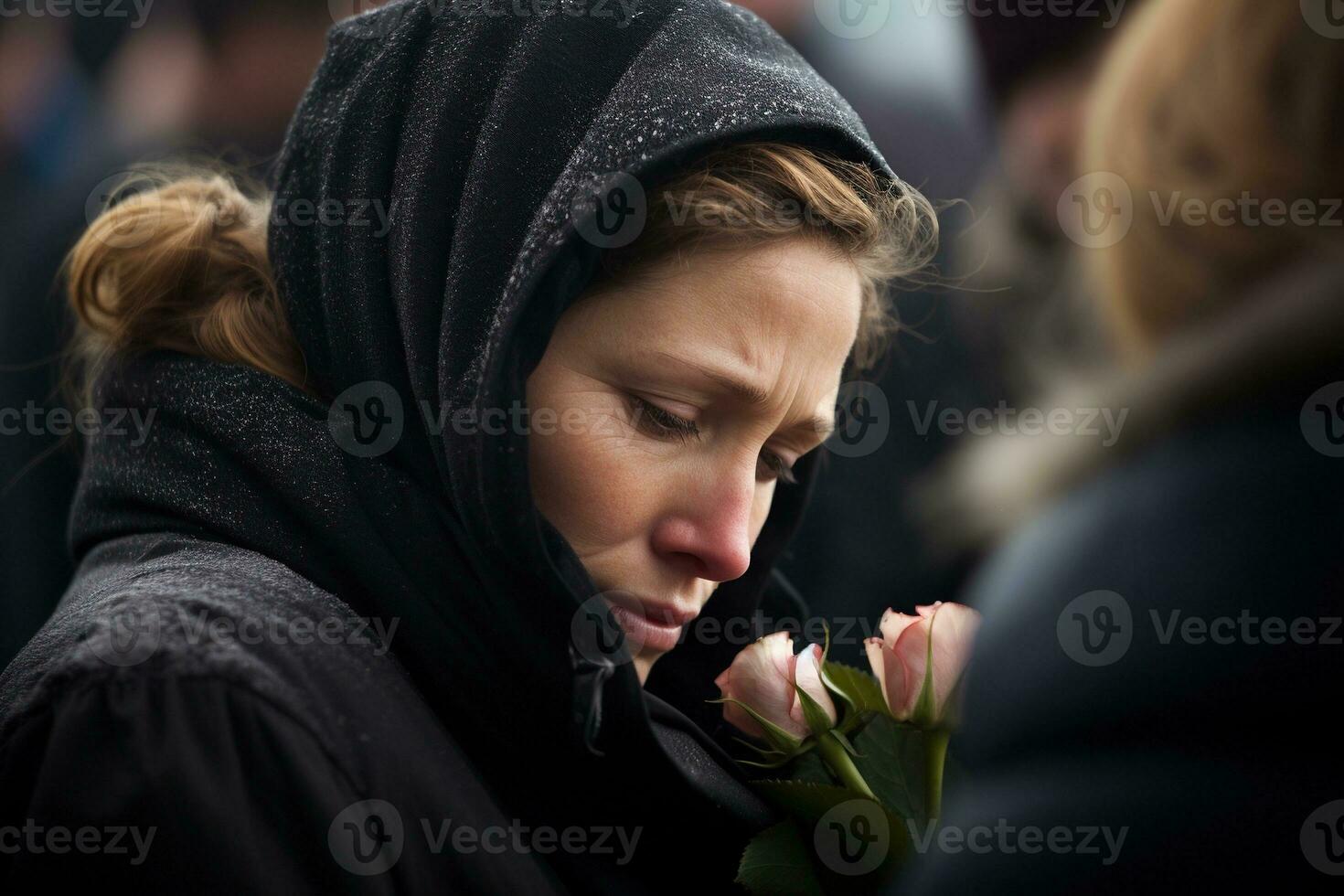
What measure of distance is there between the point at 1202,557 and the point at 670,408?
28.1 inches

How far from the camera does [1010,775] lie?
2.04 ft

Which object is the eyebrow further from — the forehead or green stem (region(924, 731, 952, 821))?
green stem (region(924, 731, 952, 821))

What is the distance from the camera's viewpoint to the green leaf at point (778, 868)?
116cm

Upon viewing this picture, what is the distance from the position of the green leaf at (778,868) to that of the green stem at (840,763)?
0.08 m

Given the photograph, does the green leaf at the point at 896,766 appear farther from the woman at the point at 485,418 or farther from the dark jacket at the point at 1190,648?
the dark jacket at the point at 1190,648

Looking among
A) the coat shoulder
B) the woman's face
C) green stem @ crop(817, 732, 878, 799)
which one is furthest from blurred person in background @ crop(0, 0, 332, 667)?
green stem @ crop(817, 732, 878, 799)

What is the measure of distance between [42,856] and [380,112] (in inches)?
33.2

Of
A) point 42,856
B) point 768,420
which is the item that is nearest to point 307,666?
point 42,856

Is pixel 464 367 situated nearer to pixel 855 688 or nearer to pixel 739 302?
pixel 739 302

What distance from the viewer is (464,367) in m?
1.17

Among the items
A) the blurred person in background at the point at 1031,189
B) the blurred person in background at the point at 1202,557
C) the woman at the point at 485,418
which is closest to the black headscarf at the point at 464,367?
the woman at the point at 485,418

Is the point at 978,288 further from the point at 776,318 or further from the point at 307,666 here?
the point at 307,666

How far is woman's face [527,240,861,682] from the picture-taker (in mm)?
1235

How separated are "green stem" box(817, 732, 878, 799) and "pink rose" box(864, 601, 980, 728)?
0.07 m
